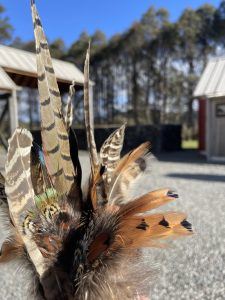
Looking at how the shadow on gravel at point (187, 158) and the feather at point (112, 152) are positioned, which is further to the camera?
the shadow on gravel at point (187, 158)

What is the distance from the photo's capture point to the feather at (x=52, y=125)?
2.81ft

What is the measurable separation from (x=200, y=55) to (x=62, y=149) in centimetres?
2124

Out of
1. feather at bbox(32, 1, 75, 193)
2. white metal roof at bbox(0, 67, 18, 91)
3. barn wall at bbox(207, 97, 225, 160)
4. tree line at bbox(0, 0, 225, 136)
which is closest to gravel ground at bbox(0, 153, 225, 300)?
feather at bbox(32, 1, 75, 193)

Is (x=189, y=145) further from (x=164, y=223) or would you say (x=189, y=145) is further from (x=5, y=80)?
(x=164, y=223)

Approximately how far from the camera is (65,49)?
22297 millimetres

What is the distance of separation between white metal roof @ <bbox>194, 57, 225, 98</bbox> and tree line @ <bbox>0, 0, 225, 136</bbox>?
9.02 meters

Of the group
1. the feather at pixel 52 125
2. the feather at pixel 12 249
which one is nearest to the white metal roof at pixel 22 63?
the feather at pixel 52 125

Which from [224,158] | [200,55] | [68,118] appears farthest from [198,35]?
[68,118]

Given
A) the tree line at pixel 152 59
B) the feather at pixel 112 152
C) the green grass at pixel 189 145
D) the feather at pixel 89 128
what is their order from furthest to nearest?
the tree line at pixel 152 59 → the green grass at pixel 189 145 → the feather at pixel 112 152 → the feather at pixel 89 128

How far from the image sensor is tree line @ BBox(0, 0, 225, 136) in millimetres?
19828

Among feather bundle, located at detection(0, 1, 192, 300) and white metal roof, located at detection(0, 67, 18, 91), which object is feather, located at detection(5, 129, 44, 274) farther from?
white metal roof, located at detection(0, 67, 18, 91)

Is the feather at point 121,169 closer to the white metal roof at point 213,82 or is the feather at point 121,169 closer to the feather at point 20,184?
the feather at point 20,184

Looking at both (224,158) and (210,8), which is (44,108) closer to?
(224,158)

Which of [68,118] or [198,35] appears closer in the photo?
[68,118]
